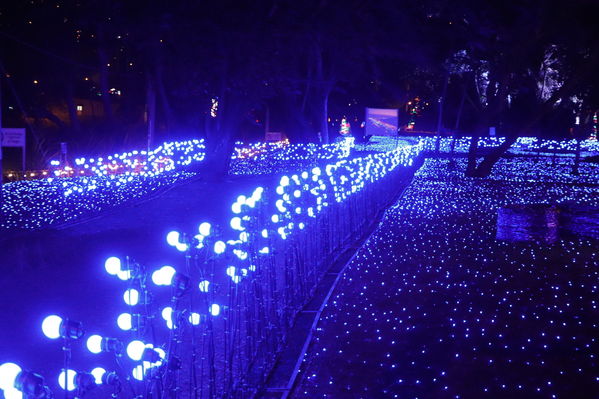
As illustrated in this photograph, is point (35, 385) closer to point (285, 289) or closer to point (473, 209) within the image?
point (285, 289)

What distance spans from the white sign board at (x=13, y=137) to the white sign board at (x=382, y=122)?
1102 cm

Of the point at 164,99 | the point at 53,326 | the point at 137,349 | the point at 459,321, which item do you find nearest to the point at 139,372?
the point at 137,349

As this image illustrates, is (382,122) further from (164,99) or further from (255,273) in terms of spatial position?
(255,273)

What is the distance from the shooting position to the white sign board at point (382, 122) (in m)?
23.6

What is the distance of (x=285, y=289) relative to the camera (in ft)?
24.3

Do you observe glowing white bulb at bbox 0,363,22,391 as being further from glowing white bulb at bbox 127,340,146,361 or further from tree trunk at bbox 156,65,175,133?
tree trunk at bbox 156,65,175,133

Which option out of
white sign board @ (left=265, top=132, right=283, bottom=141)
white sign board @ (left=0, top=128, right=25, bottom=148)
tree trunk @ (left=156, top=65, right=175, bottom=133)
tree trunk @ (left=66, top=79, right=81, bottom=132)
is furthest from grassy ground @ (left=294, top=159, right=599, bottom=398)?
white sign board @ (left=265, top=132, right=283, bottom=141)

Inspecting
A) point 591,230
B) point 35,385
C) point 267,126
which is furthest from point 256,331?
point 267,126

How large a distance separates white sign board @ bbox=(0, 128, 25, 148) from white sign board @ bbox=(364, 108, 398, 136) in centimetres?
1102

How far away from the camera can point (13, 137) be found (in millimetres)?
17609

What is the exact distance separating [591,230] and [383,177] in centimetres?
678

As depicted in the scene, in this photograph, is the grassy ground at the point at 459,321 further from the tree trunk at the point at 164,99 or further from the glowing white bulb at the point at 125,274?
the tree trunk at the point at 164,99

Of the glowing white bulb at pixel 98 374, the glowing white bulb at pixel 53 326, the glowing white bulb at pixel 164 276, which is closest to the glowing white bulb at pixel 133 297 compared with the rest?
the glowing white bulb at pixel 164 276

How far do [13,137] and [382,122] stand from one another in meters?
11.5
